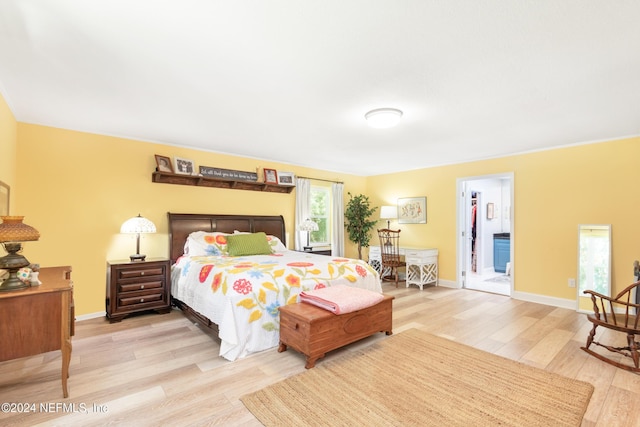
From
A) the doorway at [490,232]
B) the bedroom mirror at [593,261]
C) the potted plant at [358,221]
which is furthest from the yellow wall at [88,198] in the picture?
the doorway at [490,232]

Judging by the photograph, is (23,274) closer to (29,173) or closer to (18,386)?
(18,386)

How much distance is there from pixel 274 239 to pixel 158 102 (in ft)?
8.64

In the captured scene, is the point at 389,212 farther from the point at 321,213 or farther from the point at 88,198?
the point at 88,198

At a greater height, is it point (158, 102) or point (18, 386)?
point (158, 102)

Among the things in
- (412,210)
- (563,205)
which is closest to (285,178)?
(412,210)

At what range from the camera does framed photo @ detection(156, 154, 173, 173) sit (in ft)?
13.5

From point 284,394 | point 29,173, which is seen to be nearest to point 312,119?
point 284,394

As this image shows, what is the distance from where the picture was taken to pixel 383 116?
9.69 feet

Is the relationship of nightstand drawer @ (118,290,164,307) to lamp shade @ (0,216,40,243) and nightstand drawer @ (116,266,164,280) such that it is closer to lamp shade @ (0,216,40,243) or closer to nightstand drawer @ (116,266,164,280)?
nightstand drawer @ (116,266,164,280)

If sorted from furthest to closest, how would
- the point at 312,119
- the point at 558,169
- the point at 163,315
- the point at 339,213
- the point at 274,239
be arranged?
the point at 339,213
the point at 274,239
the point at 558,169
the point at 163,315
the point at 312,119

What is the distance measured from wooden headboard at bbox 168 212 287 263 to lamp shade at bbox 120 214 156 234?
1.35ft

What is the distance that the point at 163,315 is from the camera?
3814mm

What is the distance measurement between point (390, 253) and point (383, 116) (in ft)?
11.8

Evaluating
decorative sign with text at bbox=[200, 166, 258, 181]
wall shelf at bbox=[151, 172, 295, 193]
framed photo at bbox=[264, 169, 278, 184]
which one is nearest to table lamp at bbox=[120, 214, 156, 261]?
wall shelf at bbox=[151, 172, 295, 193]
